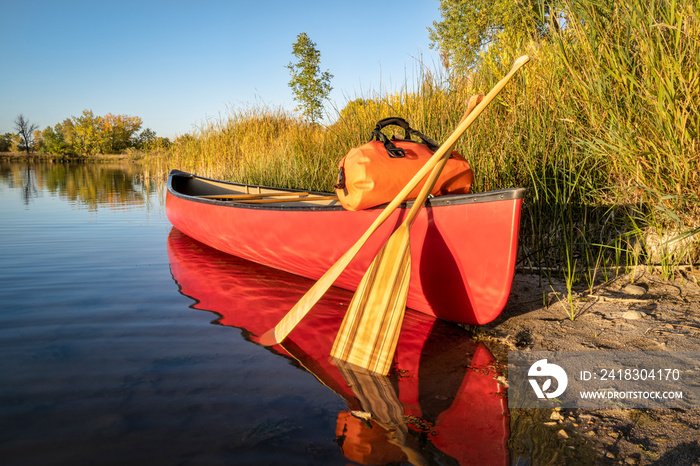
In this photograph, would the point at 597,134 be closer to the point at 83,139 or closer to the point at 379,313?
the point at 379,313

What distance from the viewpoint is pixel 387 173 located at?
2613 mm

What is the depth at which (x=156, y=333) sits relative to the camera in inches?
100

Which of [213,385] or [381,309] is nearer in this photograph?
[213,385]

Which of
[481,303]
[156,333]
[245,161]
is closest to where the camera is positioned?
[481,303]

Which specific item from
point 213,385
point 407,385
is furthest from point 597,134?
point 213,385

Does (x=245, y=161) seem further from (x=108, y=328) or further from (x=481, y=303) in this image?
(x=481, y=303)

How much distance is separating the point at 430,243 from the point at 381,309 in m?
0.54

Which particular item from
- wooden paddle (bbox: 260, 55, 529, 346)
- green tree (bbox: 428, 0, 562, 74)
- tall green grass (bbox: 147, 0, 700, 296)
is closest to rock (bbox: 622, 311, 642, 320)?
tall green grass (bbox: 147, 0, 700, 296)

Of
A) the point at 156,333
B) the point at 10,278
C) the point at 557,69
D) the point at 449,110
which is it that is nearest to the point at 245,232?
the point at 156,333

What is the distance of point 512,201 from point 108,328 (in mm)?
2506

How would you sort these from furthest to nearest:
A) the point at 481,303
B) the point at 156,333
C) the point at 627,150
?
1. the point at 627,150
2. the point at 156,333
3. the point at 481,303

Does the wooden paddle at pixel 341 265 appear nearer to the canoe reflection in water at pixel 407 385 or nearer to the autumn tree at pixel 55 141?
the canoe reflection in water at pixel 407 385

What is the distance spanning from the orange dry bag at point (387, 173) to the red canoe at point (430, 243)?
12 cm

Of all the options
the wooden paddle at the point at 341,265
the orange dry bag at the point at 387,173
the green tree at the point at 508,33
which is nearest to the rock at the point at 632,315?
the orange dry bag at the point at 387,173
